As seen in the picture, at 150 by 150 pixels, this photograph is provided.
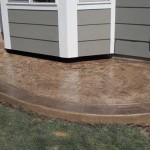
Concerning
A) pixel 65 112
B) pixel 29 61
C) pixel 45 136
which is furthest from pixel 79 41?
pixel 45 136

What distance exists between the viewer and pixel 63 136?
3.97 meters

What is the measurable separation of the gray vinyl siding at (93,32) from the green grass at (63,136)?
2.70 m

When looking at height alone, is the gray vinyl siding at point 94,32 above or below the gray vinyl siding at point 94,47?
above

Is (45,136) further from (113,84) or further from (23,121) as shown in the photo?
(113,84)

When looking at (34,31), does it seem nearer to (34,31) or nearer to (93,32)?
(34,31)

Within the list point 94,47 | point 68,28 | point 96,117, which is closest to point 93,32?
point 94,47

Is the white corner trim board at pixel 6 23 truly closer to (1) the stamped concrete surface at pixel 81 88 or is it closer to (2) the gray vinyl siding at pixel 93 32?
(1) the stamped concrete surface at pixel 81 88

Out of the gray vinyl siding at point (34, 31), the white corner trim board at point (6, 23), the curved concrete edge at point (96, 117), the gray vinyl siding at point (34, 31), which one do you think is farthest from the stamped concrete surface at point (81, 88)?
the gray vinyl siding at point (34, 31)

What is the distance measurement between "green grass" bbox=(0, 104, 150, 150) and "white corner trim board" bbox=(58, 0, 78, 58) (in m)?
2.50

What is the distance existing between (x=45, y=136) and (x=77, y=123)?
51cm

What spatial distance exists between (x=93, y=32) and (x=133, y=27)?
0.82 m

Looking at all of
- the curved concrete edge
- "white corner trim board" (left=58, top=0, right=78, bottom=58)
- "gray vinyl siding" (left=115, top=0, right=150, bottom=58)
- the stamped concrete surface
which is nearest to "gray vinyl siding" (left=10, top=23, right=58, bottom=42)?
"white corner trim board" (left=58, top=0, right=78, bottom=58)

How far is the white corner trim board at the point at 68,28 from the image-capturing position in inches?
251

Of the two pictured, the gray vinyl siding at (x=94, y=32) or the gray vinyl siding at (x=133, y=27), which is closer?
the gray vinyl siding at (x=133, y=27)
